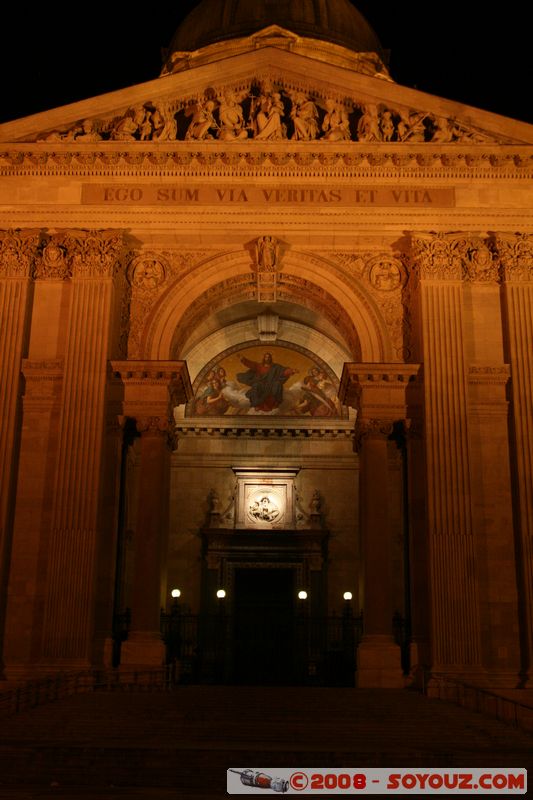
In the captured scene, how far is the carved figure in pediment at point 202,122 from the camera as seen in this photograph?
25.1 metres

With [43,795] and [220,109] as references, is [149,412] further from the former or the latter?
[43,795]

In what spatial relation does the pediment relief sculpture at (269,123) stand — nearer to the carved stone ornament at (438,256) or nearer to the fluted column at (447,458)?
the carved stone ornament at (438,256)

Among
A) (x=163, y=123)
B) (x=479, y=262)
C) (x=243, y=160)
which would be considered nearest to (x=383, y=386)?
(x=479, y=262)

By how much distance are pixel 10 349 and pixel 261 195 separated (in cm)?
725

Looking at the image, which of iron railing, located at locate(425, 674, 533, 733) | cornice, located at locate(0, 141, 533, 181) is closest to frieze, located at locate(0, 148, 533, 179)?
cornice, located at locate(0, 141, 533, 181)

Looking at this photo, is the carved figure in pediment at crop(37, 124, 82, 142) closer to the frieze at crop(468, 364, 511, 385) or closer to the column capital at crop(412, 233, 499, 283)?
the column capital at crop(412, 233, 499, 283)

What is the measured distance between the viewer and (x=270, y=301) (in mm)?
26625

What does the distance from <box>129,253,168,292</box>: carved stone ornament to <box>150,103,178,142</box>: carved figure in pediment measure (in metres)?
3.00

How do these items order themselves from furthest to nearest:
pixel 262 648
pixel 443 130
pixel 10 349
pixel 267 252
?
1. pixel 262 648
2. pixel 443 130
3. pixel 267 252
4. pixel 10 349

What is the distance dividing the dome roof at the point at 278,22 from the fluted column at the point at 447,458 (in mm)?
19819

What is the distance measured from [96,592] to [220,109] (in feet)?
40.9

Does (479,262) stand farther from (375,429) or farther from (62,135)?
(62,135)

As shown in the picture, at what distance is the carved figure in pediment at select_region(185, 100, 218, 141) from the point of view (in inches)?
987

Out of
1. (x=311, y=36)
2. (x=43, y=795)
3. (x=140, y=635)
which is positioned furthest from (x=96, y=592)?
(x=311, y=36)
